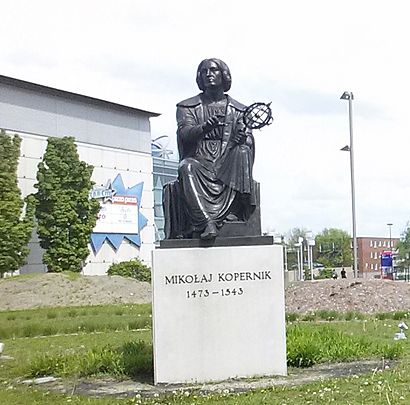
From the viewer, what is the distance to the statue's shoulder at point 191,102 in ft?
33.6

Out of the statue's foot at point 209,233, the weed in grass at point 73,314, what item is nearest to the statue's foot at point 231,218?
the statue's foot at point 209,233

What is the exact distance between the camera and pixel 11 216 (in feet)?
139

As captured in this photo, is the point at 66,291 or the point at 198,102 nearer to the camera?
the point at 198,102

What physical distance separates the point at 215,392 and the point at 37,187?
127 ft

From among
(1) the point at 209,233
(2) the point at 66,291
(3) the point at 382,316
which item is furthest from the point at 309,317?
(2) the point at 66,291

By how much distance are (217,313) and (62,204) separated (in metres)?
37.1

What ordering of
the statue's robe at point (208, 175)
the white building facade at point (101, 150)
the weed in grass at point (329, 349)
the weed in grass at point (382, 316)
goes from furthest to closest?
the white building facade at point (101, 150)
the weed in grass at point (382, 316)
the weed in grass at point (329, 349)
the statue's robe at point (208, 175)

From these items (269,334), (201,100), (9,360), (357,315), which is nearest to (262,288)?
(269,334)

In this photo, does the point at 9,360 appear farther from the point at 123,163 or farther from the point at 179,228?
the point at 123,163

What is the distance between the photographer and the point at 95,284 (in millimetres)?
37344

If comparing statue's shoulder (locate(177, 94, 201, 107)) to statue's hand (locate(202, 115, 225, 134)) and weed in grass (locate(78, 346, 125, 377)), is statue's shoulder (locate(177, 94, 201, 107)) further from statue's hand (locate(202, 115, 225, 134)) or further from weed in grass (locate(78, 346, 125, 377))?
weed in grass (locate(78, 346, 125, 377))

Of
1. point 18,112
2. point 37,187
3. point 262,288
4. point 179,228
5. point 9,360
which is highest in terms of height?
point 18,112

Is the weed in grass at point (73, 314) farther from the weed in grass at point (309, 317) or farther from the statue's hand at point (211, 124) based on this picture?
the statue's hand at point (211, 124)

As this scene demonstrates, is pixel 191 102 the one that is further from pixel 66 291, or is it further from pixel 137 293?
pixel 66 291
